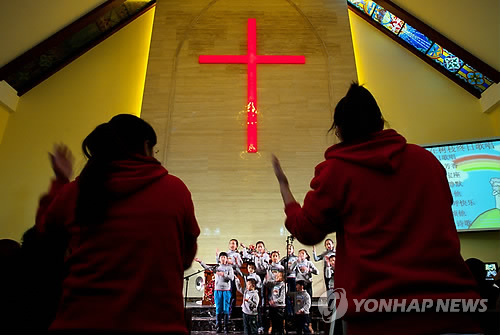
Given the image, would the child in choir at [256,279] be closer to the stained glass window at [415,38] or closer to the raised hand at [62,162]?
the raised hand at [62,162]

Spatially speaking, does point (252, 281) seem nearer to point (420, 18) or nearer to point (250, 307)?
point (250, 307)

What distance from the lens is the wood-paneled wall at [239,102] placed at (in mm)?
6453

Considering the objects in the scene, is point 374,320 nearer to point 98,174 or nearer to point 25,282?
point 98,174

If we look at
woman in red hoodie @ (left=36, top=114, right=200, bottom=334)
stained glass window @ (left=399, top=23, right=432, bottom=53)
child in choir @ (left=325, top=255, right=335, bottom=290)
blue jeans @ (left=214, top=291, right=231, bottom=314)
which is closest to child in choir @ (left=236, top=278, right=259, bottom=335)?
blue jeans @ (left=214, top=291, right=231, bottom=314)

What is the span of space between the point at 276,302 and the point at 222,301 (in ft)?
2.63

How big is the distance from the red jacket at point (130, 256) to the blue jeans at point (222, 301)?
4.21 m

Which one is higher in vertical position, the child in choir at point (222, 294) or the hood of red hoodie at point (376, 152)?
the hood of red hoodie at point (376, 152)

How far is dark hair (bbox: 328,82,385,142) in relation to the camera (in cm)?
121

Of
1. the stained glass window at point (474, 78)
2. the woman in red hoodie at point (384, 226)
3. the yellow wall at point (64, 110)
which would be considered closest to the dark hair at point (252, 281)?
the yellow wall at point (64, 110)

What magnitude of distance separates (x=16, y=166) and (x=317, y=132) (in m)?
5.52

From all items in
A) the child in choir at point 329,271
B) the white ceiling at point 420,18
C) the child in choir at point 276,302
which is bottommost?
the child in choir at point 276,302

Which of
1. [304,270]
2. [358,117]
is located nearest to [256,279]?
[304,270]

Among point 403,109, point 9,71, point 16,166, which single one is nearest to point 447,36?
point 403,109
